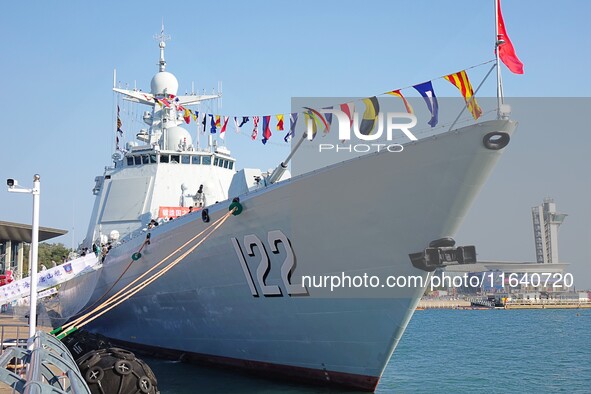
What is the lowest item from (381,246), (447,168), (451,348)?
(451,348)

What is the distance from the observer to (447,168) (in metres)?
8.69

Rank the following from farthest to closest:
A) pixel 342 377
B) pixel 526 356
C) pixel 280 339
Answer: pixel 526 356 < pixel 280 339 < pixel 342 377

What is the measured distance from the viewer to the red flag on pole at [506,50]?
8.11 meters

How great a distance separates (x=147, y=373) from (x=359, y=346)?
3.27 m

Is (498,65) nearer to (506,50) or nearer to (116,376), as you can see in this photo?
(506,50)

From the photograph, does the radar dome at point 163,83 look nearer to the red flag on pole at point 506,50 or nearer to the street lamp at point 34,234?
the street lamp at point 34,234

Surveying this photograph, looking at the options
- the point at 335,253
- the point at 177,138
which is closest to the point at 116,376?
the point at 335,253

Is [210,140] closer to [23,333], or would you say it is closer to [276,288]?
[23,333]

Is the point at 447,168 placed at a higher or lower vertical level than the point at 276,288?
higher

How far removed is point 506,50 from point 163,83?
16231 millimetres

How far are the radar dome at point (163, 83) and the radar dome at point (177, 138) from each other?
2808 millimetres

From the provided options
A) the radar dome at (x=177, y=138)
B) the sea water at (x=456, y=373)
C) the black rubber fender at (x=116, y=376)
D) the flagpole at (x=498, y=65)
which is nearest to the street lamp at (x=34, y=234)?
the black rubber fender at (x=116, y=376)

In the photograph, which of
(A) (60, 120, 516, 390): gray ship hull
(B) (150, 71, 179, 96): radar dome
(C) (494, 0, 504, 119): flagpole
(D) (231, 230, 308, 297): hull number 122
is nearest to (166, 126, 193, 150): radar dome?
(B) (150, 71, 179, 96): radar dome

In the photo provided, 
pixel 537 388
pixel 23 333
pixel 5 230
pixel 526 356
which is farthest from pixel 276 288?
pixel 5 230
